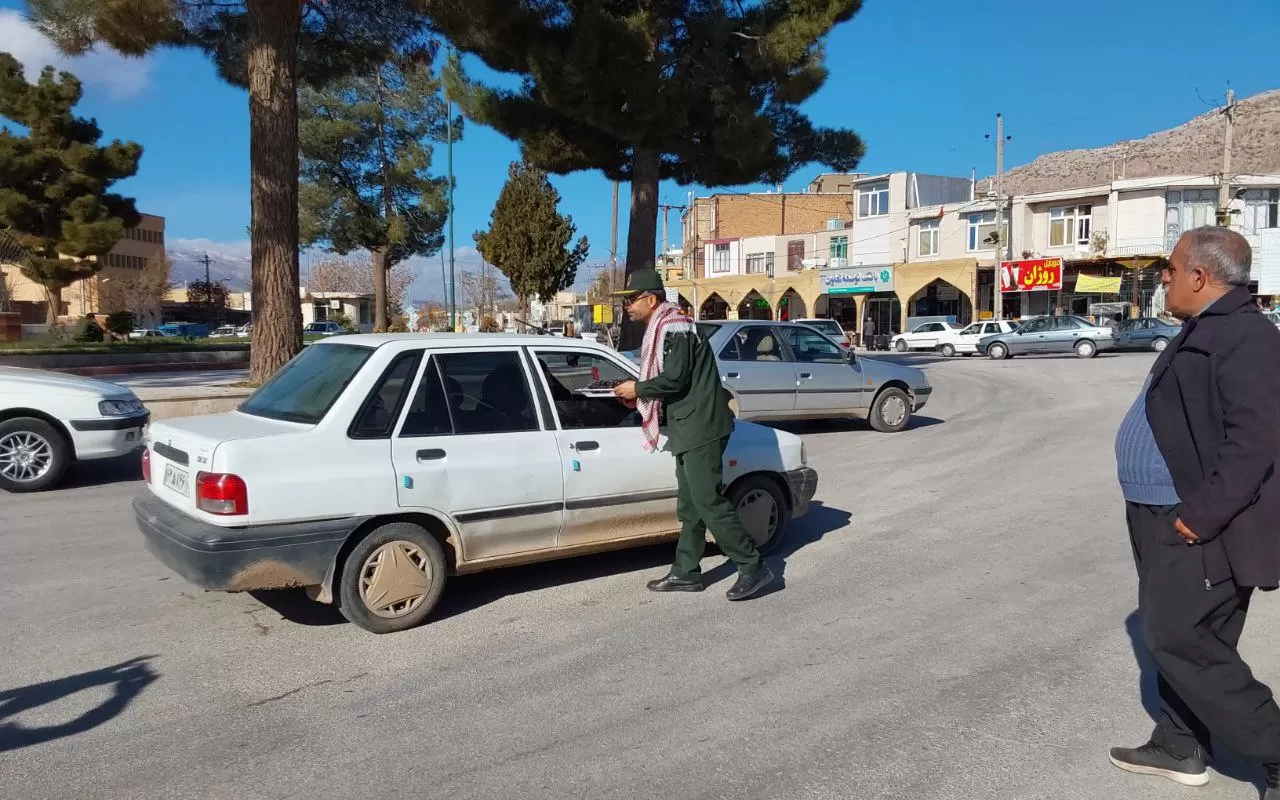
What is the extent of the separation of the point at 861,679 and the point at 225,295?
8131 cm

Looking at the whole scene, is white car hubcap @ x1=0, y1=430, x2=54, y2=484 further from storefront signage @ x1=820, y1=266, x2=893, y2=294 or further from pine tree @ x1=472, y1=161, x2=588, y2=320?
storefront signage @ x1=820, y1=266, x2=893, y2=294

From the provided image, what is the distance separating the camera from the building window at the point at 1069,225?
4422 cm

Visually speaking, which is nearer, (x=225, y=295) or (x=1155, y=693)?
(x=1155, y=693)

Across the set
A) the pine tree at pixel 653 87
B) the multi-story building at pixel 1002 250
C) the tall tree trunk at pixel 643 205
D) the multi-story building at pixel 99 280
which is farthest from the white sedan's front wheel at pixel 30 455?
the multi-story building at pixel 1002 250

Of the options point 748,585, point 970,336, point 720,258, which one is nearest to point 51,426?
point 748,585

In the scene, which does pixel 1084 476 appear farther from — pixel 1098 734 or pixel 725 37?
pixel 725 37

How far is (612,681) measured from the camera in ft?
13.7

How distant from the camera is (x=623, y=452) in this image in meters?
5.46

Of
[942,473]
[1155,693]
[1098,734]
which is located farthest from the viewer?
[942,473]

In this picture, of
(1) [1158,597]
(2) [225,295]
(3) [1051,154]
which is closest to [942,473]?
(1) [1158,597]

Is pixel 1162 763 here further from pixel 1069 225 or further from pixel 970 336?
pixel 1069 225

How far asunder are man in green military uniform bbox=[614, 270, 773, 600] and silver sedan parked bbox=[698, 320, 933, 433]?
20.3ft

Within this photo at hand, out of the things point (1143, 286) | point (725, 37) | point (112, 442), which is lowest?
point (112, 442)

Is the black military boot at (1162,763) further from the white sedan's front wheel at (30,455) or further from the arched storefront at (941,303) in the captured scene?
the arched storefront at (941,303)
